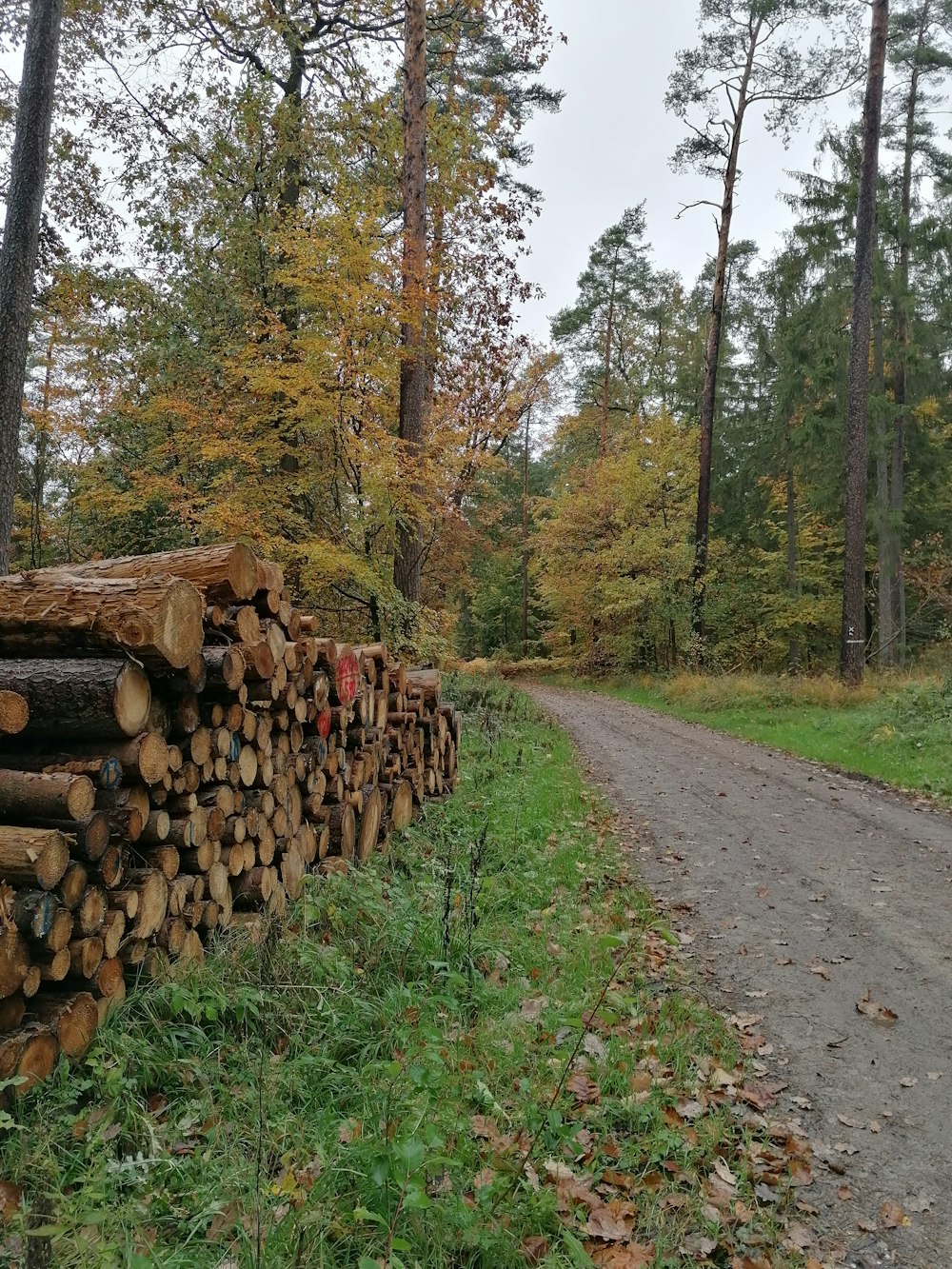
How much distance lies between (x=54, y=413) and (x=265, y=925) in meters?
17.8

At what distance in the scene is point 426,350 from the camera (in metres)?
11.4

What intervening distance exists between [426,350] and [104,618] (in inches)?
358

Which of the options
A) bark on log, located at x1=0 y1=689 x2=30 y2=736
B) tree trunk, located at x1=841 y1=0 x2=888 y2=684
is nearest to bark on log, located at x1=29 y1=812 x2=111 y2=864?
bark on log, located at x1=0 y1=689 x2=30 y2=736

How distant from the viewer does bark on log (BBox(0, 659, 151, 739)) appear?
324 centimetres

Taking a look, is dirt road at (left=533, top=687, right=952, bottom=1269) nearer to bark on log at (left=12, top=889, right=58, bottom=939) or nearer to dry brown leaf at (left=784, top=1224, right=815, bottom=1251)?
dry brown leaf at (left=784, top=1224, right=815, bottom=1251)

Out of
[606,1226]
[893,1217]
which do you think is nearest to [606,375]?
[893,1217]

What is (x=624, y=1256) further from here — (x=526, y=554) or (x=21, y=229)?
(x=526, y=554)

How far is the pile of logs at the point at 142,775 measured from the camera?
2.90m

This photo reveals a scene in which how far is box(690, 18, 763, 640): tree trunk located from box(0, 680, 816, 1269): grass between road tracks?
17.7 meters

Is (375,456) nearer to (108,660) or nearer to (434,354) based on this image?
(434,354)

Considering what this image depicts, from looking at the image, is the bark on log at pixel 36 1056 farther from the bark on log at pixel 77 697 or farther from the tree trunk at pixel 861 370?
the tree trunk at pixel 861 370

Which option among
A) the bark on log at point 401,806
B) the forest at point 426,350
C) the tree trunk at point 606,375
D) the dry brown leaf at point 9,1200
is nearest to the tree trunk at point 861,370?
the forest at point 426,350

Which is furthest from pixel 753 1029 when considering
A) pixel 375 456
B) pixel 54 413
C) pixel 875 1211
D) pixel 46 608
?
pixel 54 413

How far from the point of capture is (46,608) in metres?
3.47
